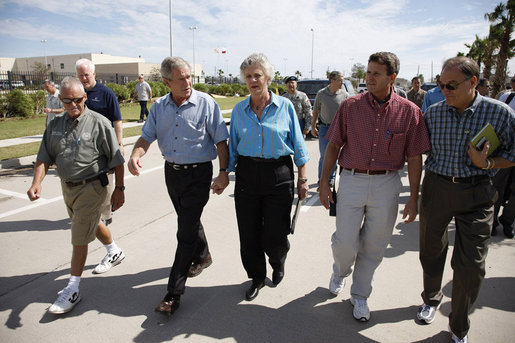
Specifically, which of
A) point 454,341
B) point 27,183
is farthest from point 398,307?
point 27,183

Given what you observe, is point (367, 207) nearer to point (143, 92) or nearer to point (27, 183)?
point (27, 183)

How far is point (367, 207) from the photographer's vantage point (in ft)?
9.07

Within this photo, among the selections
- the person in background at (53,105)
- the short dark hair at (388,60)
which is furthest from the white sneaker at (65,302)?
the person in background at (53,105)

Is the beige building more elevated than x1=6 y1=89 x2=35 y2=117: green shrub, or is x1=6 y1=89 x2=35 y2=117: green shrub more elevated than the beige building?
the beige building

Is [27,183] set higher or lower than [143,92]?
lower

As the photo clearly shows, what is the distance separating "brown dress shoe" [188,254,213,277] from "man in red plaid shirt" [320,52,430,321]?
1.36 m

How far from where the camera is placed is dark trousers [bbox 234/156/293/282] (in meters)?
2.93

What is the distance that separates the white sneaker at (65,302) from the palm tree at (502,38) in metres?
26.1

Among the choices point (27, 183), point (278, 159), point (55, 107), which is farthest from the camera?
point (55, 107)

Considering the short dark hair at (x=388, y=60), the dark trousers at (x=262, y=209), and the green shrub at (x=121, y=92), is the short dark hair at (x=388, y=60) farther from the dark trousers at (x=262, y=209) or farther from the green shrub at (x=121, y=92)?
the green shrub at (x=121, y=92)

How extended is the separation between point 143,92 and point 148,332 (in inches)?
536

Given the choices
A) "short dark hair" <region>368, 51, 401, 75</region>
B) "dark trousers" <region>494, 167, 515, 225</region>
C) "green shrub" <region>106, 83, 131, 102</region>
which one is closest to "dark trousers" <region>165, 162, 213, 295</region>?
"short dark hair" <region>368, 51, 401, 75</region>

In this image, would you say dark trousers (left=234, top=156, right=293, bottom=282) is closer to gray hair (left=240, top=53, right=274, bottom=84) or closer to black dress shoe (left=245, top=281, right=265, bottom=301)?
black dress shoe (left=245, top=281, right=265, bottom=301)

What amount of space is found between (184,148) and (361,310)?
75.9 inches
